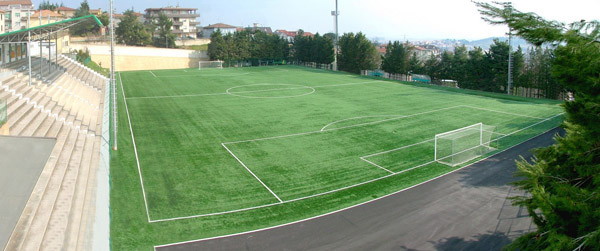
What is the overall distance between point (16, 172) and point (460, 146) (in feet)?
52.3

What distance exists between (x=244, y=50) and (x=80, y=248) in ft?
208

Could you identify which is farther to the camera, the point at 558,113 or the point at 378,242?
the point at 558,113

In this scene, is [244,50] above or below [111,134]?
above

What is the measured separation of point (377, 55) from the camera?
6088cm

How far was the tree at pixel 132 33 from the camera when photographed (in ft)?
286

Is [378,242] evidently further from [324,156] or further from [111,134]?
[111,134]

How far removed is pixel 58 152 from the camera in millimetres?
15648

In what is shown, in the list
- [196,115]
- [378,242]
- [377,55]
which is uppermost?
[377,55]

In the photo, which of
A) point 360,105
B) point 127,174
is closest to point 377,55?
point 360,105

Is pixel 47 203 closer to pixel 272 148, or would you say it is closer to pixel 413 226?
pixel 413 226

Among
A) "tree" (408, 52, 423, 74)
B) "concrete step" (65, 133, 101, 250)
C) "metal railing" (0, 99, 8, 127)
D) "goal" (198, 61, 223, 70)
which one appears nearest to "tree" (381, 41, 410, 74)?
"tree" (408, 52, 423, 74)

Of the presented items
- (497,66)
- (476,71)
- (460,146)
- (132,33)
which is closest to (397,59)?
(476,71)

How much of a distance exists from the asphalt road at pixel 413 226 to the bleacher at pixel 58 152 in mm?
2556

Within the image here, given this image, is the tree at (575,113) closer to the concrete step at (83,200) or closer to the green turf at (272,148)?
the green turf at (272,148)
